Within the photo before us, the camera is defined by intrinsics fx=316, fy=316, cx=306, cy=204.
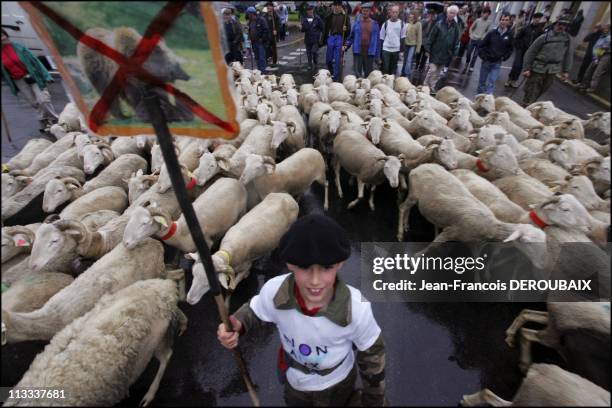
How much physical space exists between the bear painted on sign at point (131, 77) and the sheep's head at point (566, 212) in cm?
391

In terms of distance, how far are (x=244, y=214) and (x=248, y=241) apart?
3.33 feet

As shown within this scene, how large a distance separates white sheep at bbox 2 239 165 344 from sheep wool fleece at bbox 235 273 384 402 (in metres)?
2.08

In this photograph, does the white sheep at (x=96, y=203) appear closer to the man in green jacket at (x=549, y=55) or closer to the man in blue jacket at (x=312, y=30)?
the man in green jacket at (x=549, y=55)

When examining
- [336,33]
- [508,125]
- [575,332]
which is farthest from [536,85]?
[575,332]

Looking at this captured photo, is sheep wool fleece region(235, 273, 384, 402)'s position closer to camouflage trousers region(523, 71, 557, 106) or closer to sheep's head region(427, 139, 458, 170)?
sheep's head region(427, 139, 458, 170)

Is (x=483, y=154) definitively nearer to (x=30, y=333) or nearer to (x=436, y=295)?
(x=436, y=295)

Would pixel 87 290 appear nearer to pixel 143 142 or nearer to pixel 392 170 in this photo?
pixel 143 142

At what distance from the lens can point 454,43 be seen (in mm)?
10086

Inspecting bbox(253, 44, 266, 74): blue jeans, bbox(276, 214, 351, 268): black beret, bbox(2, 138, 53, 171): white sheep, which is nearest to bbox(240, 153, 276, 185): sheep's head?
bbox(276, 214, 351, 268): black beret

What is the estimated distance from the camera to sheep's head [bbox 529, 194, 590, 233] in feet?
11.3

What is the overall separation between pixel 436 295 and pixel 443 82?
10846 millimetres

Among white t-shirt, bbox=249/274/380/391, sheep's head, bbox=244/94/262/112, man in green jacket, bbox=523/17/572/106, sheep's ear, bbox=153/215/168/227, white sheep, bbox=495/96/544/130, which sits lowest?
white sheep, bbox=495/96/544/130

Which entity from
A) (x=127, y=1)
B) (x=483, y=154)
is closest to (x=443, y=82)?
(x=483, y=154)

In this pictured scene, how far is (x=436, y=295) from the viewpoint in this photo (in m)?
4.14
